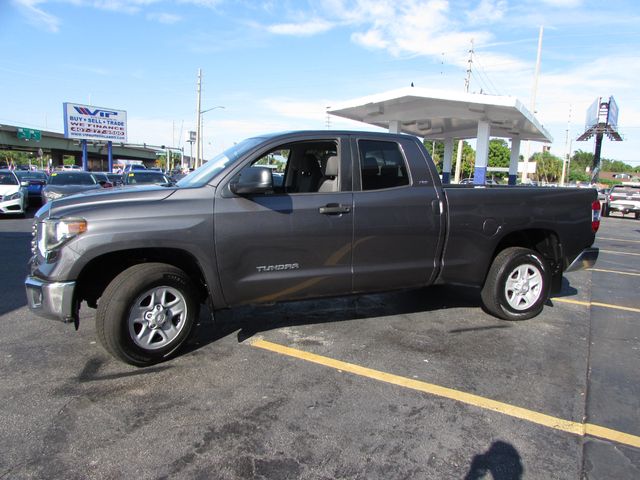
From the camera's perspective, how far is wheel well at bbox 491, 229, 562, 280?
5152 mm

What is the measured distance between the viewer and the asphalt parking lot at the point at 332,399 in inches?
102

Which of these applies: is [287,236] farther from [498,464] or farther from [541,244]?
[541,244]

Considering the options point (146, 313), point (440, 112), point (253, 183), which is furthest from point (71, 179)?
point (440, 112)

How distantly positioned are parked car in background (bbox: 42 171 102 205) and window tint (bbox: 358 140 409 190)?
431 inches

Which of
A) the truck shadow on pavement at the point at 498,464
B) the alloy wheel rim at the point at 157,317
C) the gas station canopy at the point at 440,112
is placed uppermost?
the gas station canopy at the point at 440,112

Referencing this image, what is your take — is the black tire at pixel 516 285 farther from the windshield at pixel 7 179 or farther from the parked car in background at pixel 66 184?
the windshield at pixel 7 179

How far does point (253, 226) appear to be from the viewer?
3.81 meters

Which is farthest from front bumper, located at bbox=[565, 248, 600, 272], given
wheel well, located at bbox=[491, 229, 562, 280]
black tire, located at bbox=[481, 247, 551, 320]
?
black tire, located at bbox=[481, 247, 551, 320]

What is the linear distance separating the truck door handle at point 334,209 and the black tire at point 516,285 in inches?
76.1

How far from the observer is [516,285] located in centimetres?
502

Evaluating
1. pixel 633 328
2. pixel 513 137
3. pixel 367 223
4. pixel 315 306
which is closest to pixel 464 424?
pixel 367 223

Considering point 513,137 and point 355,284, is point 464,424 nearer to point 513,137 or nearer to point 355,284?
point 355,284

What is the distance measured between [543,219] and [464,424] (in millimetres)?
2854

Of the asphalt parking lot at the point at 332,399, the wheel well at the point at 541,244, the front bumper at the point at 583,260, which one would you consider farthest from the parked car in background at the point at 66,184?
the front bumper at the point at 583,260
